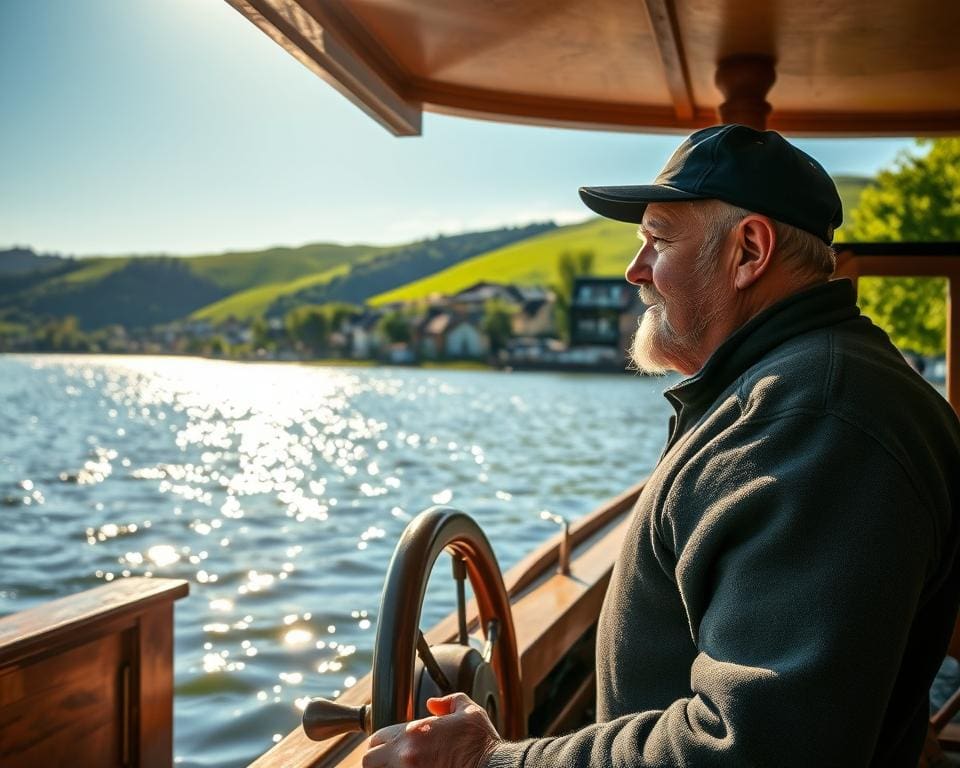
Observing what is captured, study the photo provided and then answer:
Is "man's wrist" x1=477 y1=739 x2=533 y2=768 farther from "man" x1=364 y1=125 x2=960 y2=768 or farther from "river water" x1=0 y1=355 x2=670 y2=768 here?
"river water" x1=0 y1=355 x2=670 y2=768

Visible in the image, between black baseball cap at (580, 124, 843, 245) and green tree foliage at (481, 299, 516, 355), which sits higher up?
green tree foliage at (481, 299, 516, 355)

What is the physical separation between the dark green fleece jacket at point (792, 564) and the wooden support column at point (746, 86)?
4.64 ft

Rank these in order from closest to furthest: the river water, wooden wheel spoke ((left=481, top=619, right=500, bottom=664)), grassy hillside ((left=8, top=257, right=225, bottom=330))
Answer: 1. wooden wheel spoke ((left=481, top=619, right=500, bottom=664))
2. the river water
3. grassy hillside ((left=8, top=257, right=225, bottom=330))

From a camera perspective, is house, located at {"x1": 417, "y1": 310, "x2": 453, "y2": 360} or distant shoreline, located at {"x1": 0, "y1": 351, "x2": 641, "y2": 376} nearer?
distant shoreline, located at {"x1": 0, "y1": 351, "x2": 641, "y2": 376}

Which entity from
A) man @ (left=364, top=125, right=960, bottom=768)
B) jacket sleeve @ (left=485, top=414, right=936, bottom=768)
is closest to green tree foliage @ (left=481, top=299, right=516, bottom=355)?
man @ (left=364, top=125, right=960, bottom=768)

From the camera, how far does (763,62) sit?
2.38 meters

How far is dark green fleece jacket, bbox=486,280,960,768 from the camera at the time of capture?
88 cm

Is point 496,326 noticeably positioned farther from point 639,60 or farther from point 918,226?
point 639,60

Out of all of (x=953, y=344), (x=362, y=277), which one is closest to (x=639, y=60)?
(x=953, y=344)

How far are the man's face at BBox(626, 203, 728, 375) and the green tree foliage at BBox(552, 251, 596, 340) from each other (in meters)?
70.5

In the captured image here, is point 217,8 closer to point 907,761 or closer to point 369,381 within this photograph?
point 907,761

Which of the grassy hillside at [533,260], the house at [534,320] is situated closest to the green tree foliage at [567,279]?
the house at [534,320]

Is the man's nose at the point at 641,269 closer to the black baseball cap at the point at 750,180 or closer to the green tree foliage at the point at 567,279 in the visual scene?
the black baseball cap at the point at 750,180

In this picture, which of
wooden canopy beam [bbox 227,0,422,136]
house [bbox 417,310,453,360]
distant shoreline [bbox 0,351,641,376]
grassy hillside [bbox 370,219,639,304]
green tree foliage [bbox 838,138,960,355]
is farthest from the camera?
grassy hillside [bbox 370,219,639,304]
